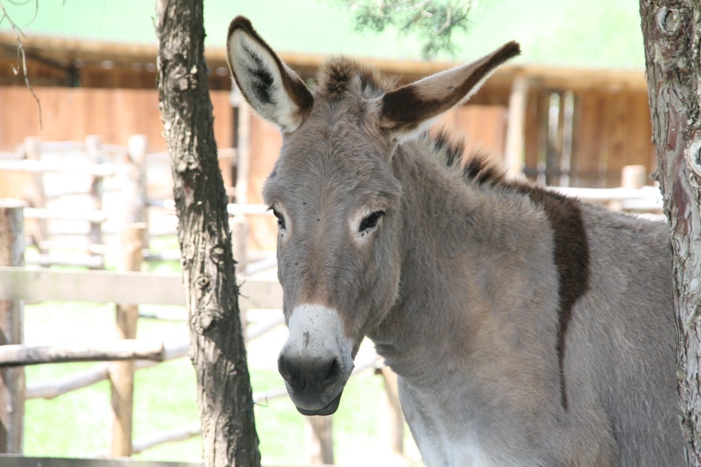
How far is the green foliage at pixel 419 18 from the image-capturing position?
344 centimetres

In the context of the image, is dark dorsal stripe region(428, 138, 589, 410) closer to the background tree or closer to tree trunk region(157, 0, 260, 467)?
the background tree

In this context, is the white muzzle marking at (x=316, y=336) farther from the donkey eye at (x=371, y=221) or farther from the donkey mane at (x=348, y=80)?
the donkey mane at (x=348, y=80)

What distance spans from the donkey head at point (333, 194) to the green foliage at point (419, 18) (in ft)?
2.12

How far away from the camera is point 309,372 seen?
7.61 ft

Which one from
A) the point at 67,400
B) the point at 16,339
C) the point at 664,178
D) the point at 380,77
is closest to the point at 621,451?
the point at 664,178

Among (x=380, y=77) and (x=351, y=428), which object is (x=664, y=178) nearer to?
(x=380, y=77)

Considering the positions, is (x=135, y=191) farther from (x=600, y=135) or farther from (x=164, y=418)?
(x=600, y=135)

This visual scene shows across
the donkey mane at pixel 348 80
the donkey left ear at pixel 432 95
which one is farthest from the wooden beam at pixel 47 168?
the donkey left ear at pixel 432 95

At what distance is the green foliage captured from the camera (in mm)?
3441

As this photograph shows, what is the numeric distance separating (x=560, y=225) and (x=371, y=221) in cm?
90

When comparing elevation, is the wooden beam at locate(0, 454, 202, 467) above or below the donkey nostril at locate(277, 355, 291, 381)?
below

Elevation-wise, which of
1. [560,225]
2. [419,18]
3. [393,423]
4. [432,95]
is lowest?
[393,423]

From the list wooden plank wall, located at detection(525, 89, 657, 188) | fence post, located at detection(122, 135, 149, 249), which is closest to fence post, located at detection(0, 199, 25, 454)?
fence post, located at detection(122, 135, 149, 249)

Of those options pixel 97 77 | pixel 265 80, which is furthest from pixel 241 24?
pixel 97 77
